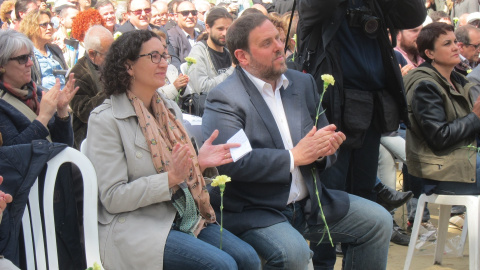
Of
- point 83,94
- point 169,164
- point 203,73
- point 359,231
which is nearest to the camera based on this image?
point 169,164

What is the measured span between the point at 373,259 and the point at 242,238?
2.55 ft

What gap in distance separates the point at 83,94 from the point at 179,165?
7.79ft

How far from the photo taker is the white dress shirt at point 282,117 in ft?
11.7

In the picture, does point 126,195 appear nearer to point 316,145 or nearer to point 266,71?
point 316,145

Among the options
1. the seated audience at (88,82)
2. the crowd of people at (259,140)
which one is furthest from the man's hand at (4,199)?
the seated audience at (88,82)

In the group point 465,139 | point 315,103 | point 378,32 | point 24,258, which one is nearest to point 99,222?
point 24,258

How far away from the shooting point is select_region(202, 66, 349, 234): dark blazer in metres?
3.39

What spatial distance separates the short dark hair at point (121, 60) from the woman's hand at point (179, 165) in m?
0.51

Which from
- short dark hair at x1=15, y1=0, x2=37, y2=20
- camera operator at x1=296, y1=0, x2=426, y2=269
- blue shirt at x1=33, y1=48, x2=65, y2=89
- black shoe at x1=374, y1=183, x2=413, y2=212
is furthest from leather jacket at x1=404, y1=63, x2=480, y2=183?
short dark hair at x1=15, y1=0, x2=37, y2=20

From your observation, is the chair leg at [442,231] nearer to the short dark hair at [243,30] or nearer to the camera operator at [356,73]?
the camera operator at [356,73]

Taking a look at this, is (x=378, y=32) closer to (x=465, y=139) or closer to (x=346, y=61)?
(x=346, y=61)

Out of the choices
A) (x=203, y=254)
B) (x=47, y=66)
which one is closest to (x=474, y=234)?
(x=203, y=254)

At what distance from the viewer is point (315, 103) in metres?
3.81

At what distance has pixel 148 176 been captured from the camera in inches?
120
